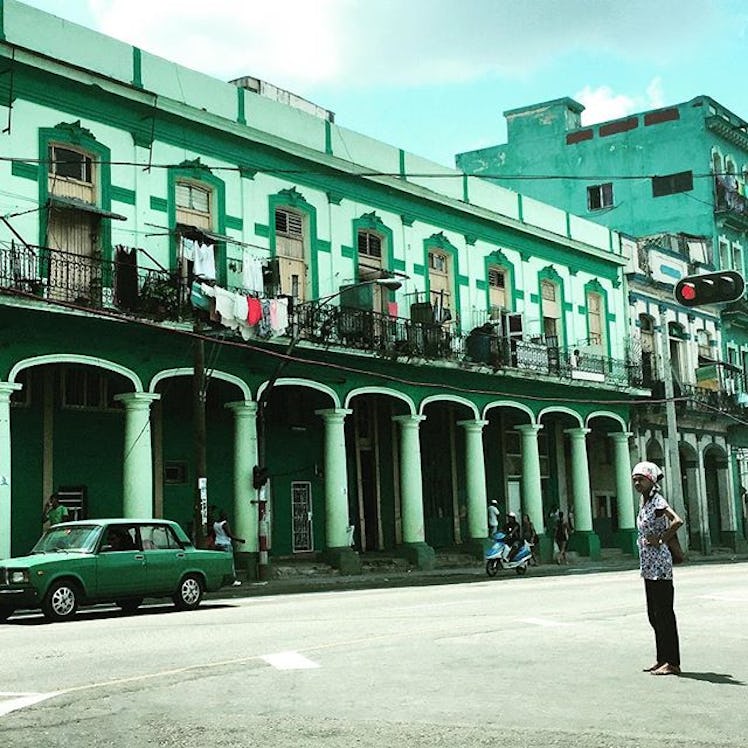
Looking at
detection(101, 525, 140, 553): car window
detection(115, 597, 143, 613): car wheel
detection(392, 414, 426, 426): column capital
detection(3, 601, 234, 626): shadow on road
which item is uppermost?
detection(392, 414, 426, 426): column capital

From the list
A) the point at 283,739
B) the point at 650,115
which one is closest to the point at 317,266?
the point at 283,739

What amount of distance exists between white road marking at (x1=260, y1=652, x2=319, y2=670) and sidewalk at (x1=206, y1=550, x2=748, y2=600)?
10546 millimetres

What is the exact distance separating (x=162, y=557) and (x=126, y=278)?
25.4 feet

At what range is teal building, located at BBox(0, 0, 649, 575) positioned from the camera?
22.8 meters

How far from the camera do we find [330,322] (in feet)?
90.7

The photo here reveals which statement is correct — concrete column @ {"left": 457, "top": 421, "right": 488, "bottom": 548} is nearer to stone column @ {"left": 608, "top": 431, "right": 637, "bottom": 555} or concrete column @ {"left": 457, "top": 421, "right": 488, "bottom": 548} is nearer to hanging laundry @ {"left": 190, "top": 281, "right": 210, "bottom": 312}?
stone column @ {"left": 608, "top": 431, "right": 637, "bottom": 555}

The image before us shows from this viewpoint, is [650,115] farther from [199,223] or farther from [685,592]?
[685,592]

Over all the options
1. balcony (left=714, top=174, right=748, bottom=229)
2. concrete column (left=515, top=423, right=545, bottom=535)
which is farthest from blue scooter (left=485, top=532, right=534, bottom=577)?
balcony (left=714, top=174, right=748, bottom=229)

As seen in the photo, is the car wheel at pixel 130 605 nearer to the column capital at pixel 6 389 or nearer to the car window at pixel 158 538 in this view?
the car window at pixel 158 538

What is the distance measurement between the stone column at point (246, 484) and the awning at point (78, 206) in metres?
5.06

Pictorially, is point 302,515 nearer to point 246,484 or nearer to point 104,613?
point 246,484

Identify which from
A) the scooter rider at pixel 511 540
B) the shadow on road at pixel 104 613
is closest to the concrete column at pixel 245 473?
the shadow on road at pixel 104 613

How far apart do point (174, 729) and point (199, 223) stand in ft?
66.2

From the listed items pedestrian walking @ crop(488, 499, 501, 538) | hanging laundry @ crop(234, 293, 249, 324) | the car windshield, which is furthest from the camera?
pedestrian walking @ crop(488, 499, 501, 538)
